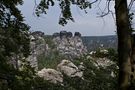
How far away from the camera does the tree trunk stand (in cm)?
502

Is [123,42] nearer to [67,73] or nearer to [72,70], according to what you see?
[72,70]

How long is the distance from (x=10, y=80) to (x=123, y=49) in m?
5.76

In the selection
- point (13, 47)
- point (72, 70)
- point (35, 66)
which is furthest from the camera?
point (72, 70)

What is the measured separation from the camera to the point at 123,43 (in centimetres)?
517

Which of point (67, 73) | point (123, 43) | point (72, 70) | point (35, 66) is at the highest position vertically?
point (123, 43)

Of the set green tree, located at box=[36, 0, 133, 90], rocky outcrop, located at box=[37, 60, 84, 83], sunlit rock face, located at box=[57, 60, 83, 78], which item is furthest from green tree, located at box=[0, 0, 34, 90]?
green tree, located at box=[36, 0, 133, 90]

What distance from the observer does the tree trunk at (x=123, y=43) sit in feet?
16.5

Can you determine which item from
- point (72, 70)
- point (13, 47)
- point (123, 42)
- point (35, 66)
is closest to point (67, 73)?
point (72, 70)

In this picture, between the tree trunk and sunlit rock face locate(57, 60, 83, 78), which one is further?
sunlit rock face locate(57, 60, 83, 78)

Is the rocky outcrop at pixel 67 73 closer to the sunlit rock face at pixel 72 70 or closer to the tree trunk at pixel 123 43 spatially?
the sunlit rock face at pixel 72 70

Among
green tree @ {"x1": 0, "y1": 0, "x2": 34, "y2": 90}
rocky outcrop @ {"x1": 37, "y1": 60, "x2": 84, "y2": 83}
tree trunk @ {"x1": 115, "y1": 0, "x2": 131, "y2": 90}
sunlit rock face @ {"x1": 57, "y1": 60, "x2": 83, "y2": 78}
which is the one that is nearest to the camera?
tree trunk @ {"x1": 115, "y1": 0, "x2": 131, "y2": 90}

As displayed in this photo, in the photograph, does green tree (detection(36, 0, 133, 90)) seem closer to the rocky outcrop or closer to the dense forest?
the dense forest

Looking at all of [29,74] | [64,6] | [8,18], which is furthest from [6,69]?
[64,6]

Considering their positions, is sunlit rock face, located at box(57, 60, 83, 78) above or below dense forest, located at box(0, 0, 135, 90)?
below
